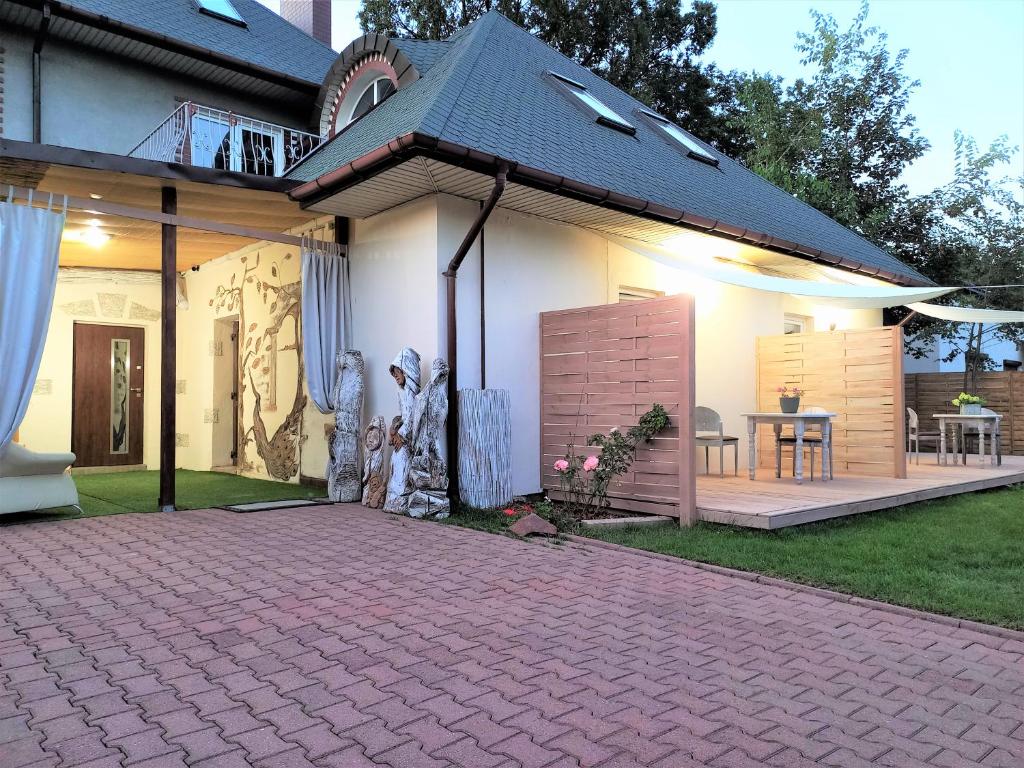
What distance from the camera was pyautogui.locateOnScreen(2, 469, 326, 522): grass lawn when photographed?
6996 mm

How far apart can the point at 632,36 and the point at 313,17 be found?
9.19 metres

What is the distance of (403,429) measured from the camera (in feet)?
21.7

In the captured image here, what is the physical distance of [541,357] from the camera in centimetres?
761

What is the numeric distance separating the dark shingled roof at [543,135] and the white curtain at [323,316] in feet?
3.10

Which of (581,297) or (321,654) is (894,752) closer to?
(321,654)

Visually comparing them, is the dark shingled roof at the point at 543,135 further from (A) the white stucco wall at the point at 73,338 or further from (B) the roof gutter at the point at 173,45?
(A) the white stucco wall at the point at 73,338

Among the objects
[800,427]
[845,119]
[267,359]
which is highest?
[845,119]

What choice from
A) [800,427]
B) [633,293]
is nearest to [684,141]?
[633,293]

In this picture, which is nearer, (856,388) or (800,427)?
(800,427)

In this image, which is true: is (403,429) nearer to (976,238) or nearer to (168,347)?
(168,347)

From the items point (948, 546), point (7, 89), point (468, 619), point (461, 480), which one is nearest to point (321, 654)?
point (468, 619)

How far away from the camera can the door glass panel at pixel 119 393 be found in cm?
1100

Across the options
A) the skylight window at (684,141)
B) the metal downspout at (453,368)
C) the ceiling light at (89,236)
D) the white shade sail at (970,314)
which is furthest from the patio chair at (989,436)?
the ceiling light at (89,236)

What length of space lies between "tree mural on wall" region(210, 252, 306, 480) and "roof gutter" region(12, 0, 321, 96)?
3.12m
